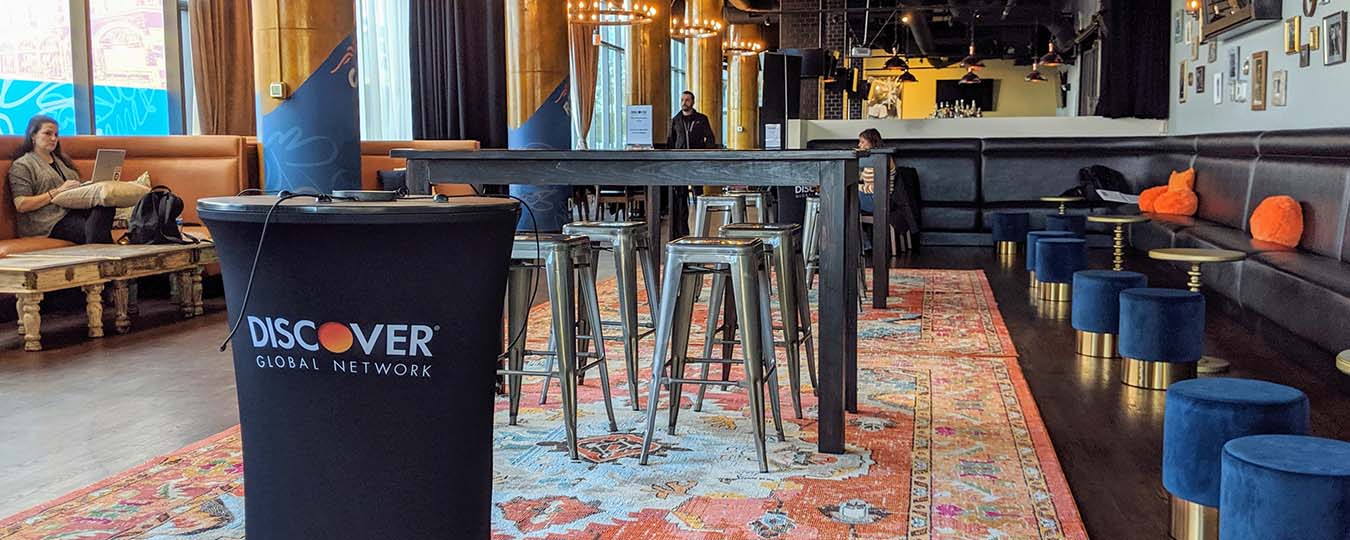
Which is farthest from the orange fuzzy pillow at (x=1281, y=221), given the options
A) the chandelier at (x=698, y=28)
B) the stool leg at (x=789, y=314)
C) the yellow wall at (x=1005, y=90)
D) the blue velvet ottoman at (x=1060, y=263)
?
the yellow wall at (x=1005, y=90)

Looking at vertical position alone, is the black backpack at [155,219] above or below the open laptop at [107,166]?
below

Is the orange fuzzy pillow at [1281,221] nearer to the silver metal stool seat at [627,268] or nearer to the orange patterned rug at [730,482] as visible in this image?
the orange patterned rug at [730,482]

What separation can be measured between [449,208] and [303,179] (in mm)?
6093

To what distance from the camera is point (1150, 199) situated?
8516 mm

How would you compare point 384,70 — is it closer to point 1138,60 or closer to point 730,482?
point 1138,60

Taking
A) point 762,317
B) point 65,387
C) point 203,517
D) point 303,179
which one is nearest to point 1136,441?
point 762,317

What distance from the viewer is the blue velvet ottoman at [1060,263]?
6.66m

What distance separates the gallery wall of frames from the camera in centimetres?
591

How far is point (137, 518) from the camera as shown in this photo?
2713 mm

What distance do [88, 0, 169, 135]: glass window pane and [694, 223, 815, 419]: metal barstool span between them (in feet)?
19.5

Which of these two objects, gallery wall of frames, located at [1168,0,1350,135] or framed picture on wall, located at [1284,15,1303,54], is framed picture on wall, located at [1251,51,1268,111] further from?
framed picture on wall, located at [1284,15,1303,54]

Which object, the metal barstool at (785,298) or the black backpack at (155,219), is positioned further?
the black backpack at (155,219)

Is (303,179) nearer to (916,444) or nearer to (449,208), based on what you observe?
(916,444)

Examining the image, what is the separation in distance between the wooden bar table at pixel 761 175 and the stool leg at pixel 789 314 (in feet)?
1.03
